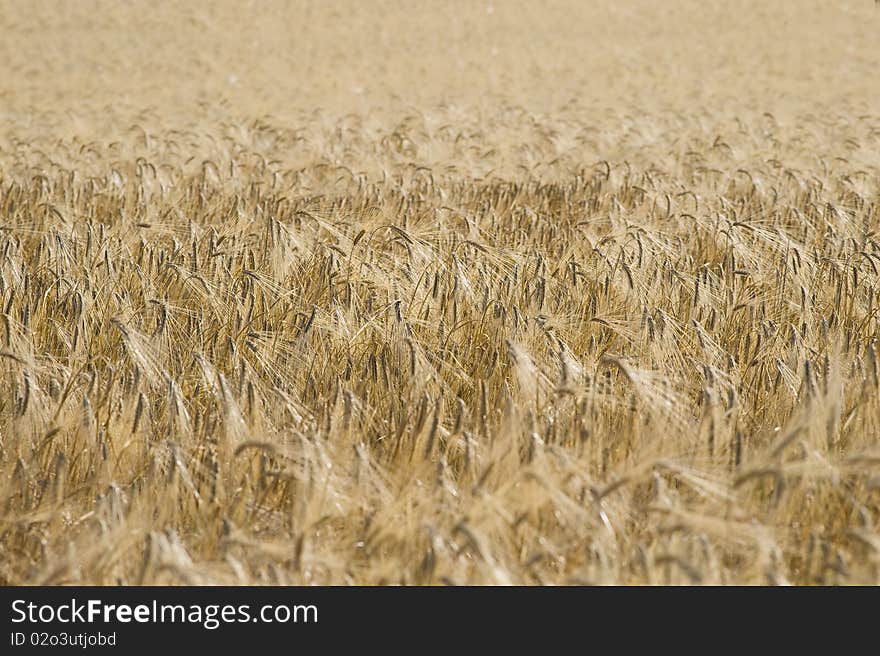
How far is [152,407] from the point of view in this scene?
2057 millimetres

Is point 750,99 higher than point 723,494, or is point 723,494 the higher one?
point 750,99

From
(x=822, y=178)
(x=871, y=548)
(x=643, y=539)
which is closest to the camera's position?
(x=871, y=548)

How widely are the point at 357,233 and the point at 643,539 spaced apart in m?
2.11

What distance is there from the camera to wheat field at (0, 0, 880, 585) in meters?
1.54

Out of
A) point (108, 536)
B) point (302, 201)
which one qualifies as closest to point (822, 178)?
point (302, 201)

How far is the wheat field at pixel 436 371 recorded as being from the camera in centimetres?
154

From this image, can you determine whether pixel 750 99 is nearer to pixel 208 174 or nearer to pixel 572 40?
pixel 208 174

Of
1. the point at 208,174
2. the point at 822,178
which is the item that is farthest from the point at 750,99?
the point at 208,174

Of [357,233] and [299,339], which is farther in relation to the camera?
[357,233]

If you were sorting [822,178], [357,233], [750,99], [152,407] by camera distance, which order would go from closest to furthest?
[152,407] → [357,233] → [822,178] → [750,99]

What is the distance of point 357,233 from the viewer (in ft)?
11.4

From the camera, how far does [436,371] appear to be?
2.14 m
